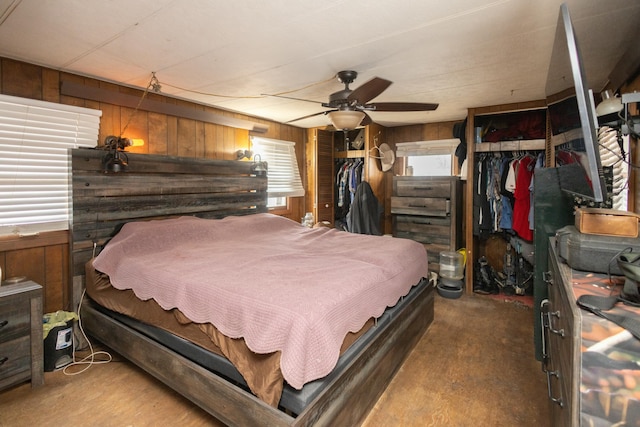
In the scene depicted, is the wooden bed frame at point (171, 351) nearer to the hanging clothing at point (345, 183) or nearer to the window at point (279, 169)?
the window at point (279, 169)

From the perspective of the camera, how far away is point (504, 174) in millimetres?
4000

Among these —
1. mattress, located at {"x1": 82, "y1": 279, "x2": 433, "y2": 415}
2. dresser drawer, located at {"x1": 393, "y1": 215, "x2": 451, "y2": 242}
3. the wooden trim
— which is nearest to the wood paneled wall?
the wooden trim

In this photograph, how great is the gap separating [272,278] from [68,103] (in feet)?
7.97

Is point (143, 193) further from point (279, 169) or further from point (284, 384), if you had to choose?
point (284, 384)

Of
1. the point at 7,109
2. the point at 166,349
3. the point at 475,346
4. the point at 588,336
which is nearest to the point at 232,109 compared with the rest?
the point at 7,109

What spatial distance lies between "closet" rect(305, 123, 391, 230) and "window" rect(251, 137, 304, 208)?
282mm

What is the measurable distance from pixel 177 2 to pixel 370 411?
2581 mm

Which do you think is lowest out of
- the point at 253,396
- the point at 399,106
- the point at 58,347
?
the point at 58,347

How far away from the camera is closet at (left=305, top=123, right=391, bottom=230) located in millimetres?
5066

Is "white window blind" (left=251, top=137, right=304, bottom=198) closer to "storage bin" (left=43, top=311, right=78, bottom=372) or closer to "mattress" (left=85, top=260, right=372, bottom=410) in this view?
"mattress" (left=85, top=260, right=372, bottom=410)

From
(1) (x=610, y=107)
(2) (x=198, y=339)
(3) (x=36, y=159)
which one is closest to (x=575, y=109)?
(1) (x=610, y=107)

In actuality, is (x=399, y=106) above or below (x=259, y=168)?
above

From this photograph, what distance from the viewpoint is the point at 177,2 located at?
167 cm

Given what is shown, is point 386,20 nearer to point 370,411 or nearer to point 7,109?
point 370,411
